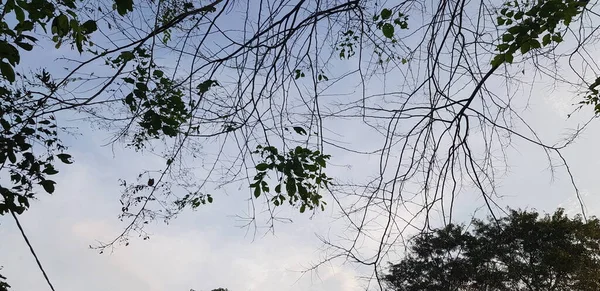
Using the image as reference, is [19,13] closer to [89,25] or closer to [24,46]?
[24,46]

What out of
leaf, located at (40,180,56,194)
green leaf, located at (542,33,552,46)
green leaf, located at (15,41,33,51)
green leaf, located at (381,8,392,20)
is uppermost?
green leaf, located at (381,8,392,20)

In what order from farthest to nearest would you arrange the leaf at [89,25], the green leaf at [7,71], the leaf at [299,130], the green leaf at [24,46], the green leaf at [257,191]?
the leaf at [299,130], the green leaf at [257,191], the leaf at [89,25], the green leaf at [24,46], the green leaf at [7,71]

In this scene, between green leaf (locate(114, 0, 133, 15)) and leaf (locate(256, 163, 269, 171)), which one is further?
leaf (locate(256, 163, 269, 171))

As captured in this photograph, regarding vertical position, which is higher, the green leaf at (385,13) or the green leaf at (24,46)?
the green leaf at (385,13)

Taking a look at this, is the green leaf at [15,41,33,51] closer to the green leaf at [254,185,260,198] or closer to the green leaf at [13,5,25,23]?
the green leaf at [13,5,25,23]

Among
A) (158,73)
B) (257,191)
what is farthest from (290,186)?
(158,73)

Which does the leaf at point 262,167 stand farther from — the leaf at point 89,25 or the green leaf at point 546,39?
the green leaf at point 546,39

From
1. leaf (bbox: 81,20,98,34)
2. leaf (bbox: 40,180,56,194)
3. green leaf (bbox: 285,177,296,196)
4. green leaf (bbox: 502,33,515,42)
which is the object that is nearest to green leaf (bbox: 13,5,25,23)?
leaf (bbox: 81,20,98,34)

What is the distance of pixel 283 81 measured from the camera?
194 centimetres

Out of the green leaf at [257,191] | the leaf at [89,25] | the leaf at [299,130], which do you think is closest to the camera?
the leaf at [89,25]

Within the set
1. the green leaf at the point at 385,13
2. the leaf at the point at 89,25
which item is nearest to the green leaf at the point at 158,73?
the leaf at the point at 89,25

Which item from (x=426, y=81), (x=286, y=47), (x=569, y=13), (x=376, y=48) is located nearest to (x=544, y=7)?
(x=569, y=13)

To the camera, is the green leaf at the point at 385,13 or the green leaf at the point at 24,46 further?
the green leaf at the point at 385,13

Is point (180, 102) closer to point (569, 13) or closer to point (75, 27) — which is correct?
point (75, 27)
